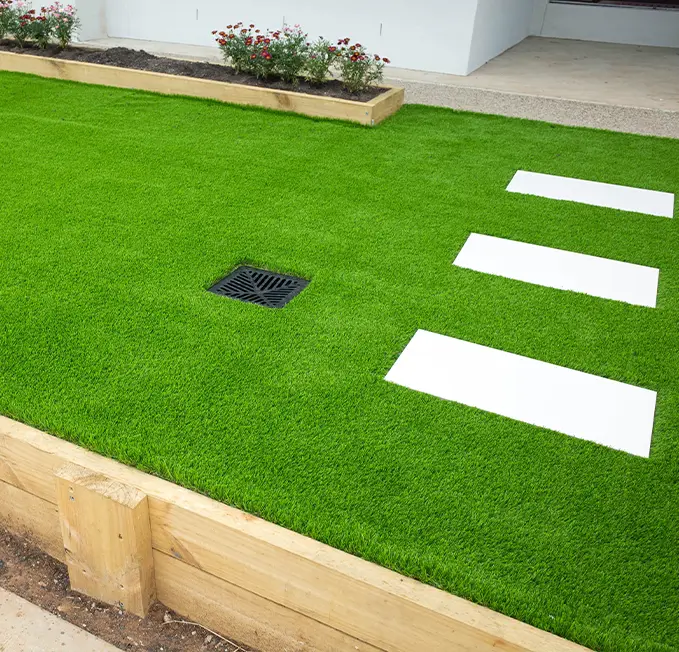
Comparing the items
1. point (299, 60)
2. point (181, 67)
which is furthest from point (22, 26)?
point (299, 60)

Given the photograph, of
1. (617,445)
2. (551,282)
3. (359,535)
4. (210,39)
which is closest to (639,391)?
(617,445)

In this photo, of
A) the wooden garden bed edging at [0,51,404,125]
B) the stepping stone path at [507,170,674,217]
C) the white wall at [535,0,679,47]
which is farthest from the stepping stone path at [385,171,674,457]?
the white wall at [535,0,679,47]

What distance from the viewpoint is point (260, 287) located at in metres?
2.97

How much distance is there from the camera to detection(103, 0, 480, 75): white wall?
754 centimetres

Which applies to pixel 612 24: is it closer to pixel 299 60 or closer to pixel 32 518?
pixel 299 60

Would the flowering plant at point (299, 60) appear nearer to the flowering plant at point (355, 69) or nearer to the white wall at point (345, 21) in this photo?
the flowering plant at point (355, 69)

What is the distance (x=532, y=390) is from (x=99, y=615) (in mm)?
1597

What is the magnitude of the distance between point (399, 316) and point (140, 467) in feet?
4.22

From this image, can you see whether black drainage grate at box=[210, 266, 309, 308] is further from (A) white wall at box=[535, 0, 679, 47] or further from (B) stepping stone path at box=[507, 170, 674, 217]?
(A) white wall at box=[535, 0, 679, 47]

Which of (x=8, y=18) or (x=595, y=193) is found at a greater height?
(x=8, y=18)

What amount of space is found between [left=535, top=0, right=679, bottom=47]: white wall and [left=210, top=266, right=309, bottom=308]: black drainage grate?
9941 millimetres

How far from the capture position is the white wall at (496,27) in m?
7.73

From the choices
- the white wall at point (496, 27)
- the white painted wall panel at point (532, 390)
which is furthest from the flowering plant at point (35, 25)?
the white painted wall panel at point (532, 390)

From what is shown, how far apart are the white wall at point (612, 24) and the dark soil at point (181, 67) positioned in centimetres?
649
